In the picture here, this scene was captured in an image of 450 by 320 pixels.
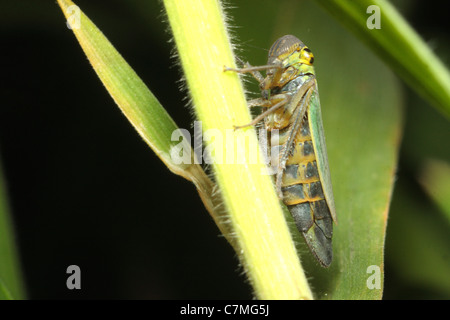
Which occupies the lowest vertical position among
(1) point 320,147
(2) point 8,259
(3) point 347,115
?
(2) point 8,259

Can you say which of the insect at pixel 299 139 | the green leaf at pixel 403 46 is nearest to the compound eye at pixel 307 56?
the insect at pixel 299 139

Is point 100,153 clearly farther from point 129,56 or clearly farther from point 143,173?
point 129,56
